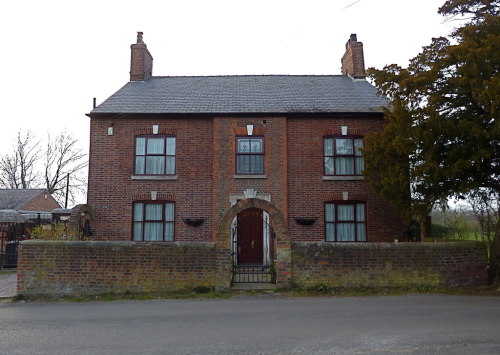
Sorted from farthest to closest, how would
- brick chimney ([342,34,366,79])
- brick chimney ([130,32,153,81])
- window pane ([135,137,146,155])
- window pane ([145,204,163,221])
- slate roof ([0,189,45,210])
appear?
slate roof ([0,189,45,210]) → brick chimney ([342,34,366,79]) → brick chimney ([130,32,153,81]) → window pane ([135,137,146,155]) → window pane ([145,204,163,221])

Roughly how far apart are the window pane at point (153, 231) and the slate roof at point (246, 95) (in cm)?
456

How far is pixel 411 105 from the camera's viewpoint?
39.9 ft

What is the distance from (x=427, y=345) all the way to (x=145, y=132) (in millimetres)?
13438

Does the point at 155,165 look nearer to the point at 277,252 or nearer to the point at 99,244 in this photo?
the point at 99,244

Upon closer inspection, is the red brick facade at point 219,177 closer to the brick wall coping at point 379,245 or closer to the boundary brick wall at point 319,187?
the boundary brick wall at point 319,187

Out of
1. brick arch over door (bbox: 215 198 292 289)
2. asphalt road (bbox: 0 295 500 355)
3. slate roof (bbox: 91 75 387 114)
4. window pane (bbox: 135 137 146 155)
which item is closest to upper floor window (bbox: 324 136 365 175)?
slate roof (bbox: 91 75 387 114)

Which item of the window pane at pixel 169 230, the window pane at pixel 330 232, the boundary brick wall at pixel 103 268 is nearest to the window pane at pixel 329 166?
the window pane at pixel 330 232

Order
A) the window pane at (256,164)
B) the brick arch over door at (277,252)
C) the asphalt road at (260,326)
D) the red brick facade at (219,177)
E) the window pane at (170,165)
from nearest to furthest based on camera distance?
the asphalt road at (260,326) → the brick arch over door at (277,252) → the red brick facade at (219,177) → the window pane at (256,164) → the window pane at (170,165)

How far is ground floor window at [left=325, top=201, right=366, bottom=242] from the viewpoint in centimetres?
1631

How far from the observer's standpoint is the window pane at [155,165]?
1661 centimetres

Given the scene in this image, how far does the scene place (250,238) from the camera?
16.7m

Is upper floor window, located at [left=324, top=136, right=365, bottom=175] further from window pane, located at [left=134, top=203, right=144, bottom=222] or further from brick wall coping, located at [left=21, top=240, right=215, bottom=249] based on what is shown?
brick wall coping, located at [left=21, top=240, right=215, bottom=249]

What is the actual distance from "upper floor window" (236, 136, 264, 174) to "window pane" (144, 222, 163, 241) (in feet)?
12.4

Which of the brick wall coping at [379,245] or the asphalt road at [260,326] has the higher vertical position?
the brick wall coping at [379,245]
